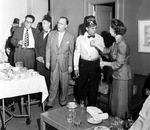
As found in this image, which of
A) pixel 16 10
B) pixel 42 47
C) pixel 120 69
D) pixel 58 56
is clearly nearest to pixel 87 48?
pixel 58 56

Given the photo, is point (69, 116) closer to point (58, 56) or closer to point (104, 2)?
point (58, 56)

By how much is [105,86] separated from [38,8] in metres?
3.15

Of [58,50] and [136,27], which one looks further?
[58,50]

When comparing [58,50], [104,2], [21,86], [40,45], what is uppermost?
[104,2]

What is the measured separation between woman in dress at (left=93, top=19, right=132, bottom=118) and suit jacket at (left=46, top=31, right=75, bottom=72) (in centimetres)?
120

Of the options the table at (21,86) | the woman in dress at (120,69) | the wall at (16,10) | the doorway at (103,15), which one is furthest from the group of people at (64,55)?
the wall at (16,10)

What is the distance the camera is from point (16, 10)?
6348 millimetres

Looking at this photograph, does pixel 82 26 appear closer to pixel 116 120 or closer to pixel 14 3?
pixel 14 3

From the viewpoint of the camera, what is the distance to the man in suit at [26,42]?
5.26 meters

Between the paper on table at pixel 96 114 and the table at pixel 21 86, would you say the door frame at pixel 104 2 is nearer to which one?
the table at pixel 21 86

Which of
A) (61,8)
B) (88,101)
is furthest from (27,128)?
(61,8)

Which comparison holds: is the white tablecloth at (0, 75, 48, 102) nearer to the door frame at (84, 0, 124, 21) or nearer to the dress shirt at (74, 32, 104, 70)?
the dress shirt at (74, 32, 104, 70)

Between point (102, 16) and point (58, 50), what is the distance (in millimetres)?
1740

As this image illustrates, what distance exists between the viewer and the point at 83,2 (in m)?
5.69
